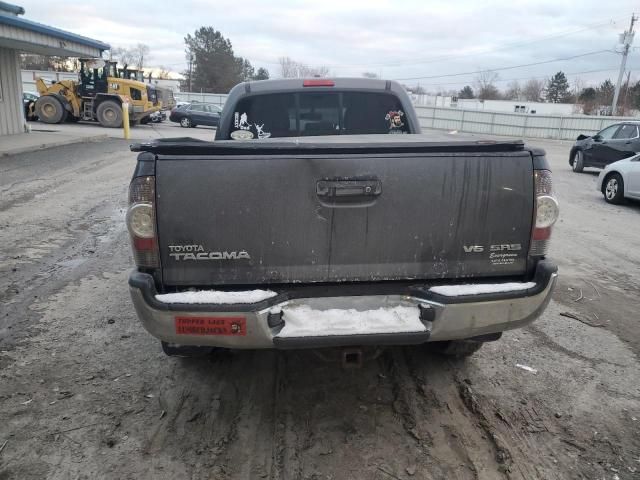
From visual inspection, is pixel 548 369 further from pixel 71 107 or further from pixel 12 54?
pixel 71 107

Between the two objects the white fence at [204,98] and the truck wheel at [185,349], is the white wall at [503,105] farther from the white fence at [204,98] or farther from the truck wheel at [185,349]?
the truck wheel at [185,349]

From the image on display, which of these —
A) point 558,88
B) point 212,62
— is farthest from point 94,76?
point 558,88

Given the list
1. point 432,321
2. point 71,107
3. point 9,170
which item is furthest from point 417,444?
point 71,107

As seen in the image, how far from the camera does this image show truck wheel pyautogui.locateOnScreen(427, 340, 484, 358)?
357cm

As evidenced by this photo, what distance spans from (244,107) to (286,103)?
0.39 metres

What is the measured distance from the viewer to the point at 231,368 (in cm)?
366

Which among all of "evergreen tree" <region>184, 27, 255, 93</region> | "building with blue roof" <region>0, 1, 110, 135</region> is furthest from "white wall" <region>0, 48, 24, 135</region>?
"evergreen tree" <region>184, 27, 255, 93</region>

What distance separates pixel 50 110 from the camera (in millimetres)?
26812

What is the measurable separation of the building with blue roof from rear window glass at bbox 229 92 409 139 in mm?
14974

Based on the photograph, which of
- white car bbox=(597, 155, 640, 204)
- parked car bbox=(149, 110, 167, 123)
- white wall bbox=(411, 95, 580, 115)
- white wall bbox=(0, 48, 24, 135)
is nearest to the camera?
white car bbox=(597, 155, 640, 204)

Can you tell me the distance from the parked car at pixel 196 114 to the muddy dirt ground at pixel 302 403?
1117 inches

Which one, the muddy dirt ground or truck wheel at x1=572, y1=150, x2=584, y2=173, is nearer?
the muddy dirt ground

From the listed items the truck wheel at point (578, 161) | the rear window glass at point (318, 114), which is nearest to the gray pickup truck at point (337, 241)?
the rear window glass at point (318, 114)

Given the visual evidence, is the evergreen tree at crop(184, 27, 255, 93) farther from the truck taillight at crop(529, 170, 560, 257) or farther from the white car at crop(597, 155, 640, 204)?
the truck taillight at crop(529, 170, 560, 257)
